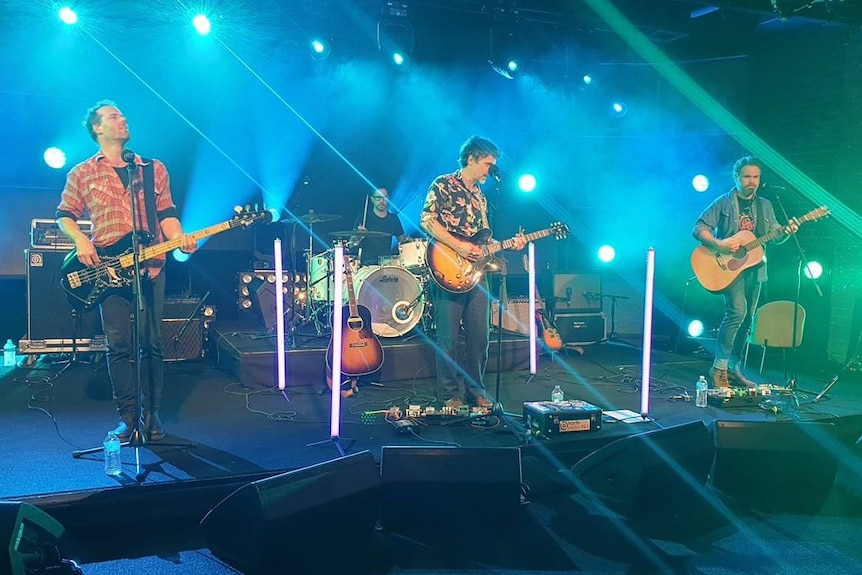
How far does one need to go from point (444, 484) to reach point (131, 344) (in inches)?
87.6

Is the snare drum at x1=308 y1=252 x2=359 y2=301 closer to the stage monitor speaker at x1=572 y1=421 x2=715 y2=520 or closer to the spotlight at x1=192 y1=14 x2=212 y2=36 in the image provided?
the spotlight at x1=192 y1=14 x2=212 y2=36

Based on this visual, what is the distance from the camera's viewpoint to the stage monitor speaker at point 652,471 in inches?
137

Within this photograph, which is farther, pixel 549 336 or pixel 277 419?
pixel 549 336

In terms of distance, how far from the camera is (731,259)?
5727mm

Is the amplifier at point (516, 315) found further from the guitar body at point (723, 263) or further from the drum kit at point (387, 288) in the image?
the guitar body at point (723, 263)

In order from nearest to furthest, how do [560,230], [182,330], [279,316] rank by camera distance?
1. [560,230]
2. [279,316]
3. [182,330]

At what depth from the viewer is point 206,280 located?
9633 millimetres

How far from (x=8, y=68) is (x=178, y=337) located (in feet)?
15.2

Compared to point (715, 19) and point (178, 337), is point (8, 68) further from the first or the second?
point (715, 19)

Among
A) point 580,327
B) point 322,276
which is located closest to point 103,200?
point 322,276

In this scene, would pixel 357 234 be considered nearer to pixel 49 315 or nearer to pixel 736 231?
pixel 49 315

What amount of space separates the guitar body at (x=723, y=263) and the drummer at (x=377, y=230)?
3.47m

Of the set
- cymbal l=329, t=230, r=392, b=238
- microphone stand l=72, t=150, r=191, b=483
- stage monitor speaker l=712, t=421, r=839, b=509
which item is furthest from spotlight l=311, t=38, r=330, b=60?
stage monitor speaker l=712, t=421, r=839, b=509

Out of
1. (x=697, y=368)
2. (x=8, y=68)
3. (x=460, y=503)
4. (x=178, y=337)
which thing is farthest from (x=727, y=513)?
(x=8, y=68)
